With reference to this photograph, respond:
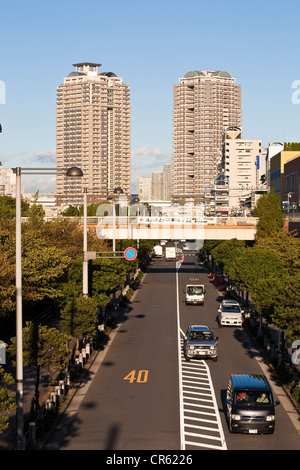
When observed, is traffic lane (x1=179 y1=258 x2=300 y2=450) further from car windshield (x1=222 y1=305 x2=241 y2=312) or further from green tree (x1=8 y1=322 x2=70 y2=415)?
green tree (x1=8 y1=322 x2=70 y2=415)

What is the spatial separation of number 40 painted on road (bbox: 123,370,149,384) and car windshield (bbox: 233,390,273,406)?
9.09 meters

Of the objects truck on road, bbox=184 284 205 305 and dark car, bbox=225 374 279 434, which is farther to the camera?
truck on road, bbox=184 284 205 305

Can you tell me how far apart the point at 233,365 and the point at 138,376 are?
20.4 ft

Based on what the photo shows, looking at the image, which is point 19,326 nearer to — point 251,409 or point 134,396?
point 251,409

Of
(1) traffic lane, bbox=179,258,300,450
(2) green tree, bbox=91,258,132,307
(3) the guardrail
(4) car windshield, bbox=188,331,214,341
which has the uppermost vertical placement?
(3) the guardrail

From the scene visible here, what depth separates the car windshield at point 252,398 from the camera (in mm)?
24734

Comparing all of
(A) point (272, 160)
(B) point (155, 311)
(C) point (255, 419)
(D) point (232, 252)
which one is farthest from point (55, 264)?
(A) point (272, 160)

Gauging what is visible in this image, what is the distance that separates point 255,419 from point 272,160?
113 meters

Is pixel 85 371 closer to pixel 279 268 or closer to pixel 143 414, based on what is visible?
pixel 143 414

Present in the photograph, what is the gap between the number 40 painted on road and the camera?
110ft

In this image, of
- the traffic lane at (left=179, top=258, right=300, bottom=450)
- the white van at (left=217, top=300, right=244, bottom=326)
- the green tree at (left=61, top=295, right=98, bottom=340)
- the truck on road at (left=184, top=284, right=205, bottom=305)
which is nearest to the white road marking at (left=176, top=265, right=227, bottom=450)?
the traffic lane at (left=179, top=258, right=300, bottom=450)

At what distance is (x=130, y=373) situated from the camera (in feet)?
116

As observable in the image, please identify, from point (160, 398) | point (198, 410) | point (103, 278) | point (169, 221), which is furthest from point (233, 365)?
point (169, 221)

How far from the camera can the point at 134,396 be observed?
30.3 m
